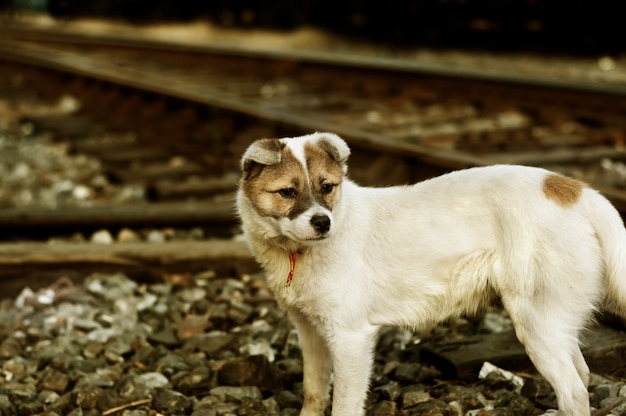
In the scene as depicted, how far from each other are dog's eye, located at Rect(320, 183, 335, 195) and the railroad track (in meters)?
1.96

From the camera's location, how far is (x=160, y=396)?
3910 millimetres

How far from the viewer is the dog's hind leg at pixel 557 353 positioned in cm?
315

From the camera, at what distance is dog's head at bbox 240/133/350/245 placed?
3.43 metres

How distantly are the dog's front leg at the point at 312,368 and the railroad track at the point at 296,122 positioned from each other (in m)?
1.99

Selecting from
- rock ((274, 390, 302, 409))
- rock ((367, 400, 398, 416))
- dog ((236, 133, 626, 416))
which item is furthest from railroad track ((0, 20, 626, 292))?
rock ((274, 390, 302, 409))

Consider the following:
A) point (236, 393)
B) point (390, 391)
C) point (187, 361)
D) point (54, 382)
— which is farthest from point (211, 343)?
point (390, 391)

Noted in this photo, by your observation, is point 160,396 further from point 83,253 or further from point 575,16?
point 575,16

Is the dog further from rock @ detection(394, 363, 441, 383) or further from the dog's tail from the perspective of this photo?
rock @ detection(394, 363, 441, 383)

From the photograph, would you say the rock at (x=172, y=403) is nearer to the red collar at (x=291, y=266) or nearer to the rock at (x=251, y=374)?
the rock at (x=251, y=374)

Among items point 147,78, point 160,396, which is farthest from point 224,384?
point 147,78

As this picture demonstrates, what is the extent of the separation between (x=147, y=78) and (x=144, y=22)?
1334cm

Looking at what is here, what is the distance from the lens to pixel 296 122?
7.91 m

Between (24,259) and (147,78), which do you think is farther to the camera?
(147,78)

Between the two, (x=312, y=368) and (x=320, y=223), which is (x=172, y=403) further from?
(x=320, y=223)
